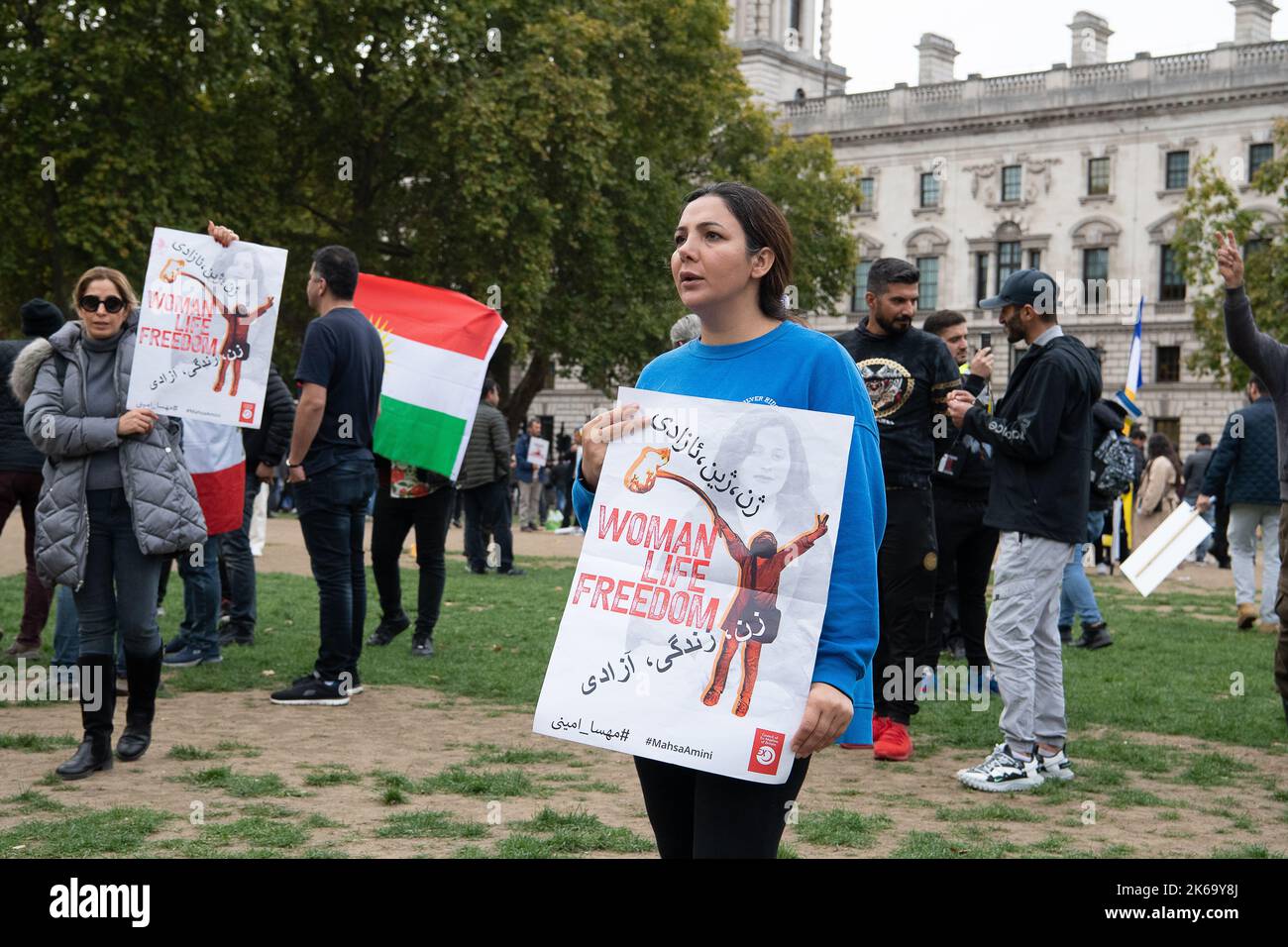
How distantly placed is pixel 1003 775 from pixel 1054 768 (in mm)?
Result: 406

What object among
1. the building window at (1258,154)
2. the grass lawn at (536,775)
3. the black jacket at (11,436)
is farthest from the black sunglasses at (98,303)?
the building window at (1258,154)

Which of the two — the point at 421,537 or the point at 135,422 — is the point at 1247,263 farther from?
the point at 135,422

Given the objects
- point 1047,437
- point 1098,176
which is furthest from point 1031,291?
point 1098,176

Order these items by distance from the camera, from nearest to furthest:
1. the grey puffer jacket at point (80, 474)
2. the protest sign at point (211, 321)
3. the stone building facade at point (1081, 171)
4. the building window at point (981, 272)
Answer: the grey puffer jacket at point (80, 474)
the protest sign at point (211, 321)
the stone building facade at point (1081, 171)
the building window at point (981, 272)

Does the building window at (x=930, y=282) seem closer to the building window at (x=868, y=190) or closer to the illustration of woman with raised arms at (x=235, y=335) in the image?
the building window at (x=868, y=190)

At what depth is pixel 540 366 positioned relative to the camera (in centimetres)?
4316

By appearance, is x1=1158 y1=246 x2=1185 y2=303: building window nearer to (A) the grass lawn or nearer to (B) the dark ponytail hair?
(A) the grass lawn

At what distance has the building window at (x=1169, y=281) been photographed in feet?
206

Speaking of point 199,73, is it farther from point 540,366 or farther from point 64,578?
point 64,578

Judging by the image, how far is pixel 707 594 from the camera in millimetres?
3352

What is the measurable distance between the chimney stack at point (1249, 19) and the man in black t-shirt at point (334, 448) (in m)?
63.8

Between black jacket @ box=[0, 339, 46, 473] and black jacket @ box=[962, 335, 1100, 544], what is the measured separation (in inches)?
234
